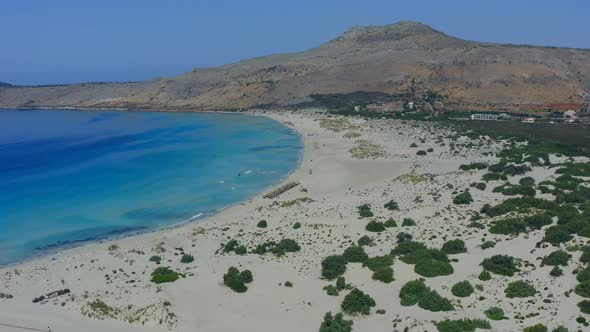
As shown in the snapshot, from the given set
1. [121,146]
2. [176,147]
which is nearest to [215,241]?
[176,147]

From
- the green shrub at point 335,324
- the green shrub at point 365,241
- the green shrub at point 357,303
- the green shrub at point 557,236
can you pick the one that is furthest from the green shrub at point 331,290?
the green shrub at point 557,236

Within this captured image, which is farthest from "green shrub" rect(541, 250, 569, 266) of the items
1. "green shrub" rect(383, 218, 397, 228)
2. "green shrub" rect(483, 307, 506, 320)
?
"green shrub" rect(383, 218, 397, 228)

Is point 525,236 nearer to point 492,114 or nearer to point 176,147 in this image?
point 176,147

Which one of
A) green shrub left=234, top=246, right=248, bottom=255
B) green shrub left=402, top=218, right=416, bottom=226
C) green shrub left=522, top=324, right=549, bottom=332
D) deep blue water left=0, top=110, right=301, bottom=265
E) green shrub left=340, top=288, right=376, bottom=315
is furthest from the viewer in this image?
deep blue water left=0, top=110, right=301, bottom=265

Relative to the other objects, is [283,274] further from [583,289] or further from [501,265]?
[583,289]

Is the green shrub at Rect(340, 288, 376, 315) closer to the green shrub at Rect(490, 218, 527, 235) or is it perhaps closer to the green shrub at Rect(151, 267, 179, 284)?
the green shrub at Rect(151, 267, 179, 284)

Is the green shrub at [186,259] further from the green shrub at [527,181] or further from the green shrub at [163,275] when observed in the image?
the green shrub at [527,181]
